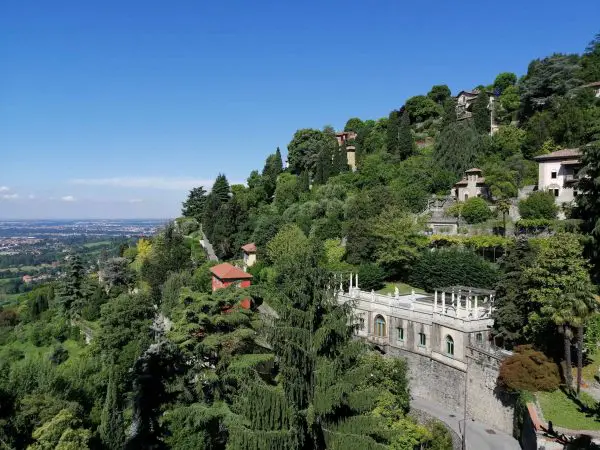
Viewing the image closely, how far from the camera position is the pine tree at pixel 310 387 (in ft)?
50.8

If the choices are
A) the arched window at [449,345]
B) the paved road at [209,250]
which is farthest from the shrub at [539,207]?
the paved road at [209,250]

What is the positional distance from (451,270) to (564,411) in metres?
16.5

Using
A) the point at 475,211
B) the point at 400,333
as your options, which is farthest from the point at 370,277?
the point at 475,211

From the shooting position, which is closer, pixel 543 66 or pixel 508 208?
pixel 508 208

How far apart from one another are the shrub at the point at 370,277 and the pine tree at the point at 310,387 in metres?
21.9

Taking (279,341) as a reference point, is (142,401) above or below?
below

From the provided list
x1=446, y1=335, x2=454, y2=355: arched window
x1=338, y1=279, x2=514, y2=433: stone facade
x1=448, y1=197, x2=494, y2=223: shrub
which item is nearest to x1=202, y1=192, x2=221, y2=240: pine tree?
x1=448, y1=197, x2=494, y2=223: shrub

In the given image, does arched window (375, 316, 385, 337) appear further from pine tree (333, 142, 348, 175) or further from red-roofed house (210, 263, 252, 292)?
pine tree (333, 142, 348, 175)

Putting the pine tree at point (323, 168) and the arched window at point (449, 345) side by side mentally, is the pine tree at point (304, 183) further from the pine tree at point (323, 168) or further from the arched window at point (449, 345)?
the arched window at point (449, 345)

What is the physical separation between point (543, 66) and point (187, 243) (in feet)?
168

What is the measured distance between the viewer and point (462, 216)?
4400 cm

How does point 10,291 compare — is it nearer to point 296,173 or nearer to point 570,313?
point 296,173

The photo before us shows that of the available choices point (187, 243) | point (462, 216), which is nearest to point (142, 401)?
point (462, 216)

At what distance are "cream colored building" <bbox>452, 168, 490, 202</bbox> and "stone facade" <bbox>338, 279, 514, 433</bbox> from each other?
16.7m
